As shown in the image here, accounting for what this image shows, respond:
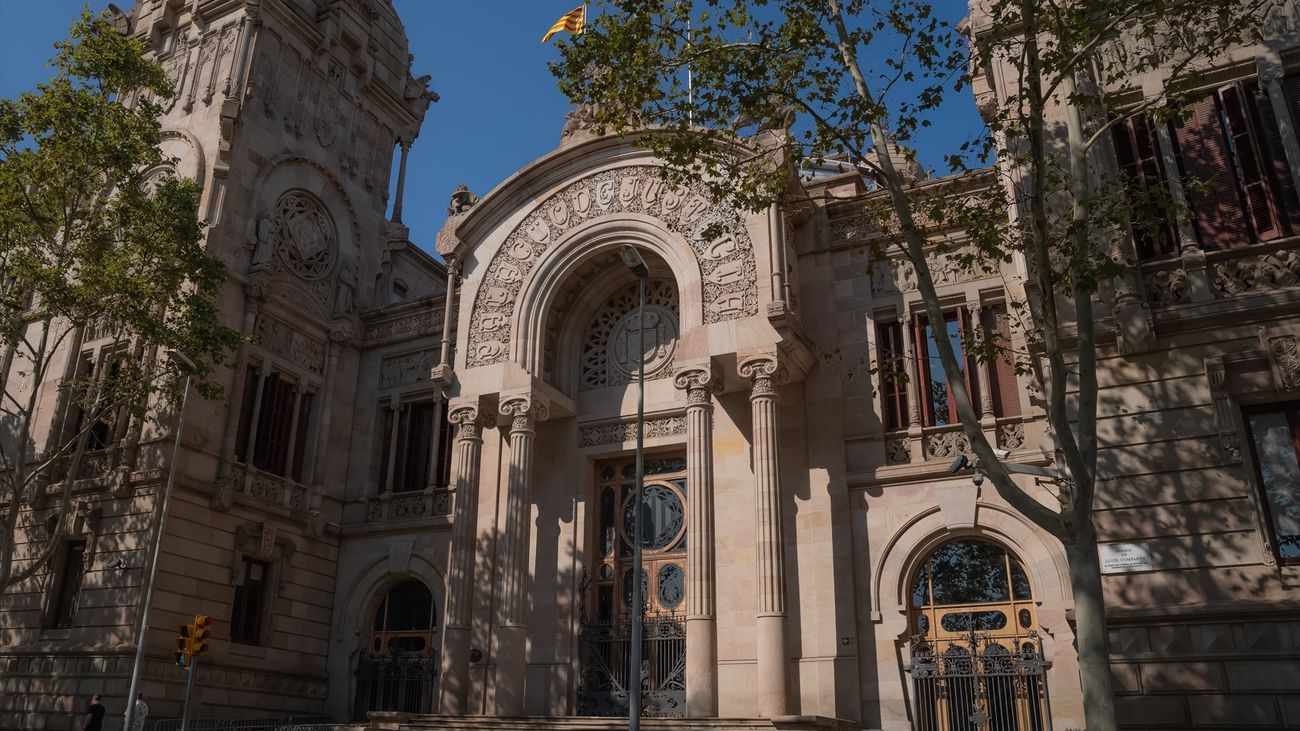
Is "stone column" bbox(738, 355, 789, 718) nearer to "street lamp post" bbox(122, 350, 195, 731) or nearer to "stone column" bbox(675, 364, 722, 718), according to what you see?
"stone column" bbox(675, 364, 722, 718)

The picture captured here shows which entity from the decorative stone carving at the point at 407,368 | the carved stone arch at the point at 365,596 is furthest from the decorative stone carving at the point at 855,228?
the carved stone arch at the point at 365,596

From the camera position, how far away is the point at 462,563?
21.0m

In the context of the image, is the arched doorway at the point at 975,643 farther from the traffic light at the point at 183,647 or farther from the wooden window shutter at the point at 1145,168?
the traffic light at the point at 183,647

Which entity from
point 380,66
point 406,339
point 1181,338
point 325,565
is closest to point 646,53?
A: point 1181,338

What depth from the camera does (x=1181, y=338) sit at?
14.1 metres

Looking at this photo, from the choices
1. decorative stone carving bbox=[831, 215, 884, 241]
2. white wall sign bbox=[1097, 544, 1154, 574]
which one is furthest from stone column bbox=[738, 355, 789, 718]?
white wall sign bbox=[1097, 544, 1154, 574]

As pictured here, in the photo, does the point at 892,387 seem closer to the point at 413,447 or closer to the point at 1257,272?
the point at 1257,272

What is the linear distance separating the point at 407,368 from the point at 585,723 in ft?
40.9

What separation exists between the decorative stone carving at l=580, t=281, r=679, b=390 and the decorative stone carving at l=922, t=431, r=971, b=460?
6.09m

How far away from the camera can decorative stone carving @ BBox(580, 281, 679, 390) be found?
2283cm

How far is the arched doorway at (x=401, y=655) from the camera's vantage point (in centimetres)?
2314

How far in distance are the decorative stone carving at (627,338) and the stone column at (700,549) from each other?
2.66m

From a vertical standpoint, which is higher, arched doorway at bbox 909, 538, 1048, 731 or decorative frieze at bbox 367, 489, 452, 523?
decorative frieze at bbox 367, 489, 452, 523

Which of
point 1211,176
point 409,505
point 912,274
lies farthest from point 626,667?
point 1211,176
